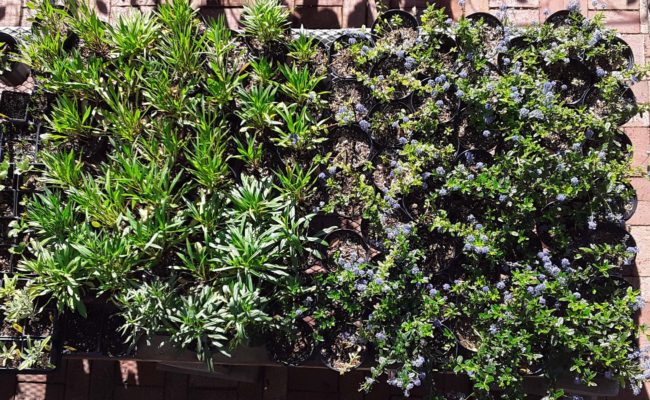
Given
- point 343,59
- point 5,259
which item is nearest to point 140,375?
point 5,259

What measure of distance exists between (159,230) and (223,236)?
300 mm

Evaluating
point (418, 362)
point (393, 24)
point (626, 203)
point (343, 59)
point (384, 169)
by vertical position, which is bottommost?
point (418, 362)

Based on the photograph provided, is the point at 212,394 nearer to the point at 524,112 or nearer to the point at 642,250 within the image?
the point at 524,112

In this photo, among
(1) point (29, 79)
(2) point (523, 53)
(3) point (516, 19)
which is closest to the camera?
(2) point (523, 53)

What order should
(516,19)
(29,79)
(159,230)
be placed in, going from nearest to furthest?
1. (159,230)
2. (29,79)
3. (516,19)

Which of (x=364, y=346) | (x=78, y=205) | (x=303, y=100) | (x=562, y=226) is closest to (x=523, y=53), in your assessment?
(x=562, y=226)

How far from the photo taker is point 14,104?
380 cm

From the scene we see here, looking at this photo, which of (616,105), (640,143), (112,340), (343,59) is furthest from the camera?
(640,143)

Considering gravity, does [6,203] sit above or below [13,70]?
below

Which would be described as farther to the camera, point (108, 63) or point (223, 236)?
point (108, 63)

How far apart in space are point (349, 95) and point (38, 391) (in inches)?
104

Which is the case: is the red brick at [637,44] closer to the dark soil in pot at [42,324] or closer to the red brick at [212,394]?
the red brick at [212,394]

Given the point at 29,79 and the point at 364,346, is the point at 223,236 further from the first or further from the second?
the point at 29,79

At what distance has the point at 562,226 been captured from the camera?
337cm
